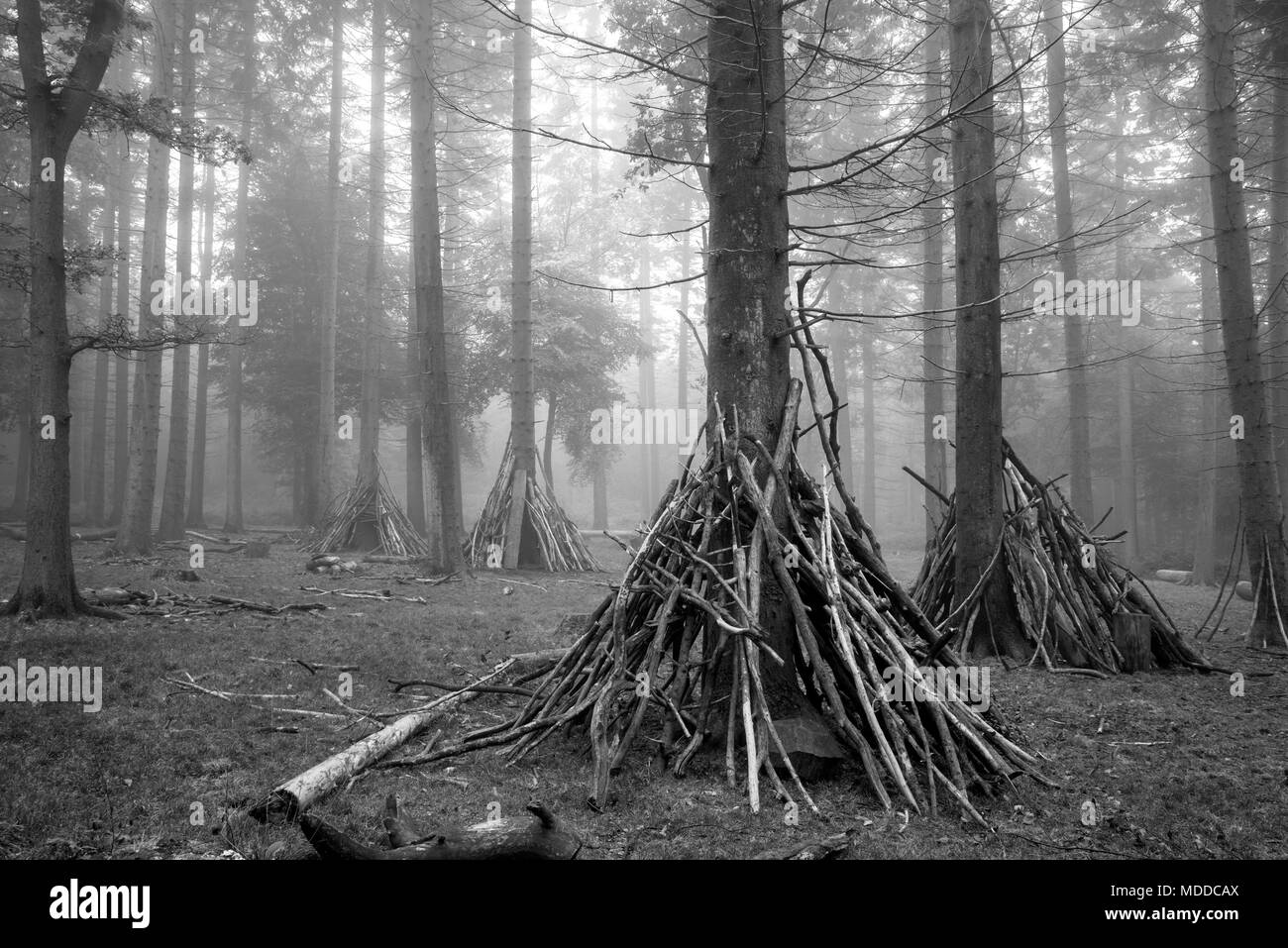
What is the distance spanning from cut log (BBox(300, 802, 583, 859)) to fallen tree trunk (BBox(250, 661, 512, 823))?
2.49 ft

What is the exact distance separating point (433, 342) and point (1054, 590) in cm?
900

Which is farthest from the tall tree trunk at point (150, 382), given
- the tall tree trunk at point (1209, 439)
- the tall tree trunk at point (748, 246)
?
the tall tree trunk at point (1209, 439)

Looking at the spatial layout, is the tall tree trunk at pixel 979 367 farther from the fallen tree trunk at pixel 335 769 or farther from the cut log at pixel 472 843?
the cut log at pixel 472 843

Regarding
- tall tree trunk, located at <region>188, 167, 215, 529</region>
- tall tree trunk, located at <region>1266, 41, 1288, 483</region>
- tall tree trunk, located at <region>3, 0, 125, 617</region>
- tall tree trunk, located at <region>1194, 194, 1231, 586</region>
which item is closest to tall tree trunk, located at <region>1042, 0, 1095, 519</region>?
tall tree trunk, located at <region>1194, 194, 1231, 586</region>

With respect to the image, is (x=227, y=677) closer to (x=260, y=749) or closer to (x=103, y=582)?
(x=260, y=749)

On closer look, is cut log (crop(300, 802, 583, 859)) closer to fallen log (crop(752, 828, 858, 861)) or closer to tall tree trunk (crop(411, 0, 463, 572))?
fallen log (crop(752, 828, 858, 861))

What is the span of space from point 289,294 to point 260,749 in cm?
2222

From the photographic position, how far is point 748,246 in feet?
14.5

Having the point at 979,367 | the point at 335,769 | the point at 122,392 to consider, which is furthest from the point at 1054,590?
the point at 122,392

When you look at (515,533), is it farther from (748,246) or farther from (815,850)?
(815,850)

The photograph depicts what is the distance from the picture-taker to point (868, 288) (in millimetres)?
22609

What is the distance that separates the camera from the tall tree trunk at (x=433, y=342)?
40.0 feet

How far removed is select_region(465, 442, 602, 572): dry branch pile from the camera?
1381cm

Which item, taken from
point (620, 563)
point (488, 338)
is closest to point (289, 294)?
point (488, 338)
